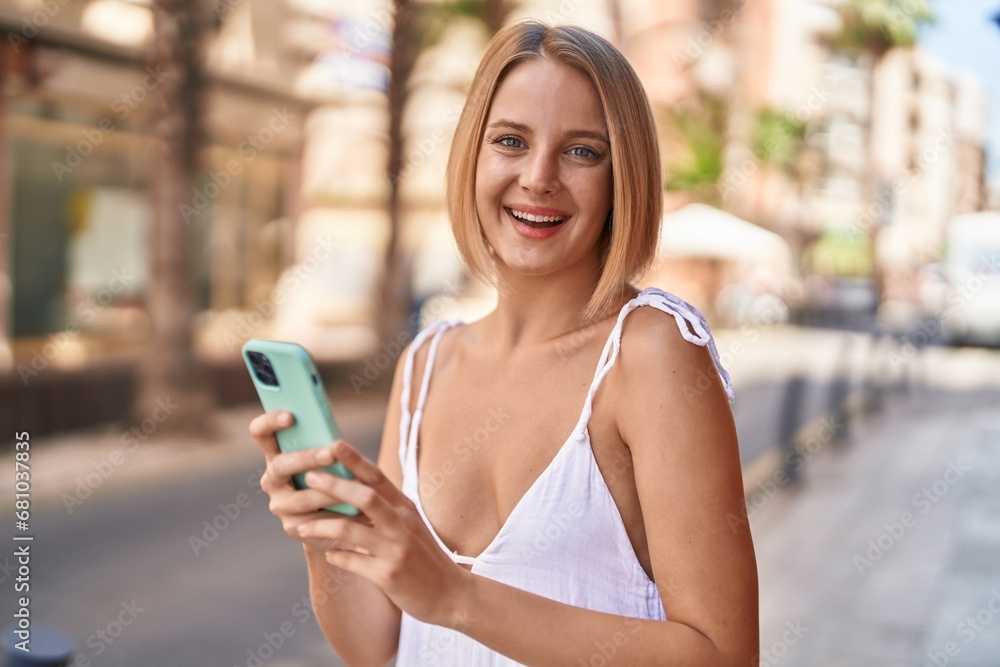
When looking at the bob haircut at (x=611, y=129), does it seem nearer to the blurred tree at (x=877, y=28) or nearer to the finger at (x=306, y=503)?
the finger at (x=306, y=503)

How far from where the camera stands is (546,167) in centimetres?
148

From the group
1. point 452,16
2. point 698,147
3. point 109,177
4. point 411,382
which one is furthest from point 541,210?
point 698,147

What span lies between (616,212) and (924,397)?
14730mm

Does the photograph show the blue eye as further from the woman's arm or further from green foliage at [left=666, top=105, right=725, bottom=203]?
green foliage at [left=666, top=105, right=725, bottom=203]

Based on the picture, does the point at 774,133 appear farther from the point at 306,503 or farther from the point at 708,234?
the point at 306,503

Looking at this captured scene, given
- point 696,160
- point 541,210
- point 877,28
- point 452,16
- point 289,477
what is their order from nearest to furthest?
point 289,477 → point 541,210 → point 452,16 → point 696,160 → point 877,28

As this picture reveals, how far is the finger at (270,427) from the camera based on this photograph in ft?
4.01

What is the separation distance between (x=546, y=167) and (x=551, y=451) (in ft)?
1.35

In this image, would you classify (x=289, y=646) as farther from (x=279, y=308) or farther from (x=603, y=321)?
(x=279, y=308)

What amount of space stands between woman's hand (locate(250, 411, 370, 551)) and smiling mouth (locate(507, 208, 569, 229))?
1.66ft

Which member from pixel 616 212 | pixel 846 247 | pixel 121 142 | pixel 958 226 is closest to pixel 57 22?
pixel 121 142

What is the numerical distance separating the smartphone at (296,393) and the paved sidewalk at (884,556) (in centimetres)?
403

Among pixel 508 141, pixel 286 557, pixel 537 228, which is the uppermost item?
pixel 508 141

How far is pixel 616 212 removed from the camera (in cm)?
148
